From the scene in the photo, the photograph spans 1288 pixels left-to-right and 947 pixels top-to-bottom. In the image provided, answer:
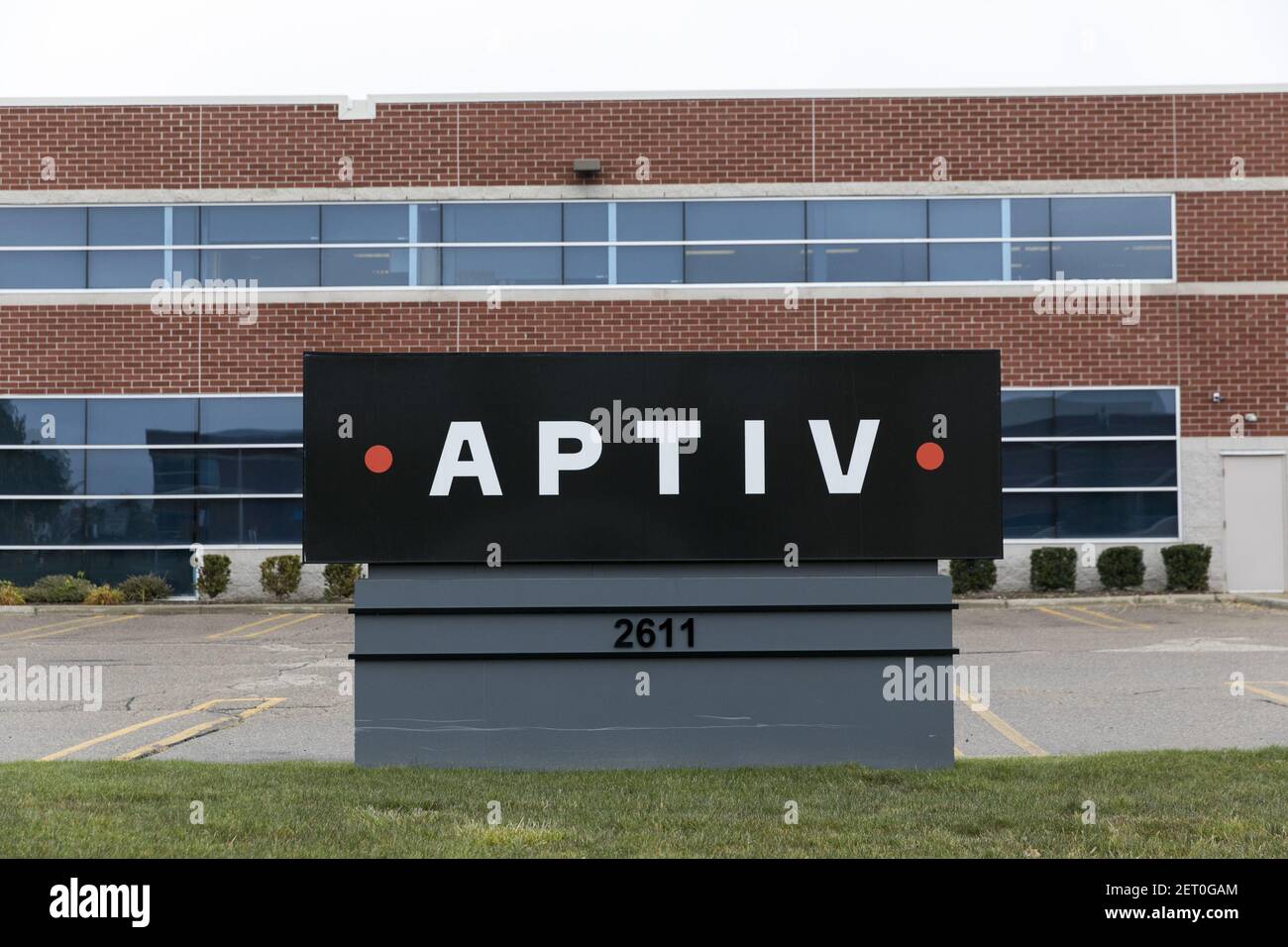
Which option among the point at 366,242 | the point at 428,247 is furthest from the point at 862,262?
the point at 366,242

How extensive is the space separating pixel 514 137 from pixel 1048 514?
1325 cm

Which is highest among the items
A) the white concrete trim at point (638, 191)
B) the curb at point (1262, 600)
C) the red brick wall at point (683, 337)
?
the white concrete trim at point (638, 191)

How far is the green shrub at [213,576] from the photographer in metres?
22.8

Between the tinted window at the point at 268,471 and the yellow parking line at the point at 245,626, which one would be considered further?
the tinted window at the point at 268,471

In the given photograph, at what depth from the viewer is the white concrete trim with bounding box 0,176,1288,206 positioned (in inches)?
922

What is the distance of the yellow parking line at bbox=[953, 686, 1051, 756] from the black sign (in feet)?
6.75

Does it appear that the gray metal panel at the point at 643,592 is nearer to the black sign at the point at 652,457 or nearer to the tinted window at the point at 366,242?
the black sign at the point at 652,457

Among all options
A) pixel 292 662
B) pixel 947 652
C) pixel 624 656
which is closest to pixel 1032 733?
pixel 947 652

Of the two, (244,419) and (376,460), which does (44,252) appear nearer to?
(244,419)

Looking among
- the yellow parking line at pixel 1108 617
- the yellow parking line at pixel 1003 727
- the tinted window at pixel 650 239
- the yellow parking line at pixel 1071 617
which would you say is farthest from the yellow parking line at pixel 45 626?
the yellow parking line at pixel 1108 617

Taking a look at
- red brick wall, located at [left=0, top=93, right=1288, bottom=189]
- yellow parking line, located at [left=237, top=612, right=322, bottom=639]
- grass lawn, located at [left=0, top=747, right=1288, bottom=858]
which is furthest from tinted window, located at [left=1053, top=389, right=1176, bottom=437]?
grass lawn, located at [left=0, top=747, right=1288, bottom=858]

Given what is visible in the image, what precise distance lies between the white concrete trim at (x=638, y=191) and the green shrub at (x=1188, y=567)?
7.21 meters

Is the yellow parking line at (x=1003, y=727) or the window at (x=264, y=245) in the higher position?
the window at (x=264, y=245)

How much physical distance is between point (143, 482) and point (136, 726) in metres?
14.9
